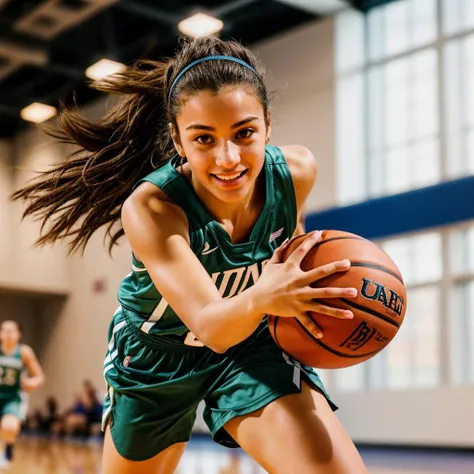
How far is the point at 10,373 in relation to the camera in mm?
7727

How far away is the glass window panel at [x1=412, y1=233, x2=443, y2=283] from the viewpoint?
905cm

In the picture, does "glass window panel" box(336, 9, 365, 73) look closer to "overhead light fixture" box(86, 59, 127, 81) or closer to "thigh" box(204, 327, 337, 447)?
"overhead light fixture" box(86, 59, 127, 81)

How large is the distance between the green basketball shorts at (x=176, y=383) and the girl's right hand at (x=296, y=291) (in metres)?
0.55

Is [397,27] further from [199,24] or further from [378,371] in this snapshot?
[378,371]

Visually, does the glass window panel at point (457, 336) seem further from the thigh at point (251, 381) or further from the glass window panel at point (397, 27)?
the thigh at point (251, 381)

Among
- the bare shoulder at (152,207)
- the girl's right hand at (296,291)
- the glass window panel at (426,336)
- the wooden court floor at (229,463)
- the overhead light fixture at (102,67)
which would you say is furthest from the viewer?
the overhead light fixture at (102,67)

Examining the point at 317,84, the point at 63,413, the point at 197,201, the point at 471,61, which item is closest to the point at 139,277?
the point at 197,201

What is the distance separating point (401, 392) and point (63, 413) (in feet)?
27.2

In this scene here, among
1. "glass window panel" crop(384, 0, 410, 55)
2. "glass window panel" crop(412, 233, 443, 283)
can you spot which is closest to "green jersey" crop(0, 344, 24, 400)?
"glass window panel" crop(412, 233, 443, 283)

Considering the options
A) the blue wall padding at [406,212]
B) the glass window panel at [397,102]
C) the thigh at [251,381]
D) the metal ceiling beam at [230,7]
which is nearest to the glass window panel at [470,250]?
the blue wall padding at [406,212]

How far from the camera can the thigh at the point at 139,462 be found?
8.05 ft

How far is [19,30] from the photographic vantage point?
418 inches

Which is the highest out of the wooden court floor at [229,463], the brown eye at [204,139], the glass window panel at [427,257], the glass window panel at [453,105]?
the glass window panel at [453,105]

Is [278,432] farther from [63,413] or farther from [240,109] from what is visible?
[63,413]
